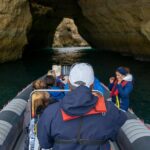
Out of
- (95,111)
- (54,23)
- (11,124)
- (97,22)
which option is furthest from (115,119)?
(54,23)

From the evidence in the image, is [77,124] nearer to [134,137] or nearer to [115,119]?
[115,119]

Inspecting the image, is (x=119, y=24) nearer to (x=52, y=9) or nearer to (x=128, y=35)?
(x=128, y=35)

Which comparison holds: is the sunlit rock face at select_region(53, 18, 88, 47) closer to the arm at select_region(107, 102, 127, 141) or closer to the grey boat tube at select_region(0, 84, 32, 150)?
the grey boat tube at select_region(0, 84, 32, 150)

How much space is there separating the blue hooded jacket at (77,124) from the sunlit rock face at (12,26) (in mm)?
16237

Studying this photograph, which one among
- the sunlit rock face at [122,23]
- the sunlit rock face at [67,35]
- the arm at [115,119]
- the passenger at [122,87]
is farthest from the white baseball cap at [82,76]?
the sunlit rock face at [67,35]

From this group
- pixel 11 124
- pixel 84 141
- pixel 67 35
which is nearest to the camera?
pixel 84 141

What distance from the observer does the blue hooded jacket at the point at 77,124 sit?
260 cm

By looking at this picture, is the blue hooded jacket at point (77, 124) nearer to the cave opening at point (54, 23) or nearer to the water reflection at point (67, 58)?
the water reflection at point (67, 58)

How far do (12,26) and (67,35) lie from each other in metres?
31.5

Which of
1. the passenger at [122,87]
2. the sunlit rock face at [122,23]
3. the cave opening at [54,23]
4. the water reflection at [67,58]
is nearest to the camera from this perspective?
the passenger at [122,87]

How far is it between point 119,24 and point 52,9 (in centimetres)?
1154

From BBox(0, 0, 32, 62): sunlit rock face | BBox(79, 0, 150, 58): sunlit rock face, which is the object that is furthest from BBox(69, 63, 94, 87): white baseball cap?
BBox(79, 0, 150, 58): sunlit rock face

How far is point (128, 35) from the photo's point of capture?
2436cm

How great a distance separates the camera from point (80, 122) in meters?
2.64
